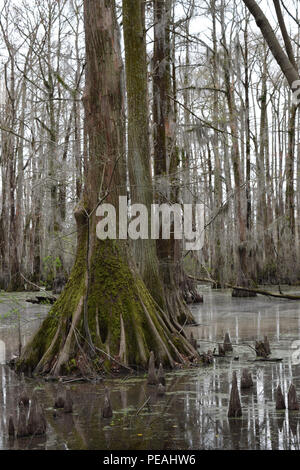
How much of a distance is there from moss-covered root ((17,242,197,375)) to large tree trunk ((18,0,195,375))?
1 centimetres

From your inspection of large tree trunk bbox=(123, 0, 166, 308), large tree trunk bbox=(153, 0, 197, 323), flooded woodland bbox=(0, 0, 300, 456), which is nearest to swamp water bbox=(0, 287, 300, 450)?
flooded woodland bbox=(0, 0, 300, 456)

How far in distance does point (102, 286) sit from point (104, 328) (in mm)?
528

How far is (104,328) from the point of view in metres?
6.96

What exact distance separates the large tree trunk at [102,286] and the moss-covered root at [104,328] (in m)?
0.01

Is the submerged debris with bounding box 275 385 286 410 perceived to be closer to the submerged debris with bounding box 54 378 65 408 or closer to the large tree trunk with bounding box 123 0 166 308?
the submerged debris with bounding box 54 378 65 408

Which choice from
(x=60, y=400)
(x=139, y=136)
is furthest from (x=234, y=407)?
(x=139, y=136)

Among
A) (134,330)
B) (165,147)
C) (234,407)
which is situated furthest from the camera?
(165,147)

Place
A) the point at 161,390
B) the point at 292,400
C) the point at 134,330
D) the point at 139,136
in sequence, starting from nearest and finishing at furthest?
1. the point at 292,400
2. the point at 161,390
3. the point at 134,330
4. the point at 139,136

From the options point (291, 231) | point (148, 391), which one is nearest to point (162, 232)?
point (148, 391)

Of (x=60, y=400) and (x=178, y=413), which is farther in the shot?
(x=60, y=400)

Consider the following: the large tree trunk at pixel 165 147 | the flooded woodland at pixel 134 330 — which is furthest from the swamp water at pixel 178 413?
the large tree trunk at pixel 165 147

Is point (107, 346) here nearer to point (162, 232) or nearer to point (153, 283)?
point (153, 283)

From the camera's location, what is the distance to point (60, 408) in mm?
5086

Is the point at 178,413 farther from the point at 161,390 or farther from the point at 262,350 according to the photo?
the point at 262,350
